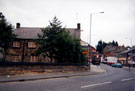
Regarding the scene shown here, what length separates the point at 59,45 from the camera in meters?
20.9

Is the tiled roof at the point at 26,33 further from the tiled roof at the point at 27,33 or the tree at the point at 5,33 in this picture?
the tree at the point at 5,33

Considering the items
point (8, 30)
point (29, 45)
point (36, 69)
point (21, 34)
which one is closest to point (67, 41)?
point (36, 69)

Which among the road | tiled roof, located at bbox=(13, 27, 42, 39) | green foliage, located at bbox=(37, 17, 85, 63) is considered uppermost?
tiled roof, located at bbox=(13, 27, 42, 39)

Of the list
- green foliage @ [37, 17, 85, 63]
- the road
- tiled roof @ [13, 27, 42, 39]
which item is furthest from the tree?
the road

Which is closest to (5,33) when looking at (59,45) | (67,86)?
(59,45)

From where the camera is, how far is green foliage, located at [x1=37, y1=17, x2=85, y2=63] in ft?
67.2

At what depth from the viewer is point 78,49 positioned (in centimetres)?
2181

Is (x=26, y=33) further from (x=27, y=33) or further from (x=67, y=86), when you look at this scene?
(x=67, y=86)

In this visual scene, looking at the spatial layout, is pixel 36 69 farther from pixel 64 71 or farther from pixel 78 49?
pixel 78 49

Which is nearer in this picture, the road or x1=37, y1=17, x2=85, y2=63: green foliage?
the road

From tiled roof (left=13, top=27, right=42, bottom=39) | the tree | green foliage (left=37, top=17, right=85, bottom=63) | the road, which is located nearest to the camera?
the road

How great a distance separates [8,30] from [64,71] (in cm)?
→ 1082

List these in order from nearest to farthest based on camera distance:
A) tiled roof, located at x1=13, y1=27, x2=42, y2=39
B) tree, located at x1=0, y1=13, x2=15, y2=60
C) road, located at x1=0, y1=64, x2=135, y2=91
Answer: road, located at x1=0, y1=64, x2=135, y2=91, tree, located at x1=0, y1=13, x2=15, y2=60, tiled roof, located at x1=13, y1=27, x2=42, y2=39

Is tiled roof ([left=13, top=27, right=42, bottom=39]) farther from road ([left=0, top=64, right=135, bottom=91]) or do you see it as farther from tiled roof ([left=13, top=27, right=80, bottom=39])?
road ([left=0, top=64, right=135, bottom=91])
